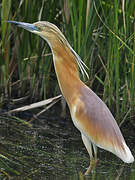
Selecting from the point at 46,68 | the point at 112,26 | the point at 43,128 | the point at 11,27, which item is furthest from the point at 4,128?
the point at 112,26

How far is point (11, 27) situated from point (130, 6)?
47.5 inches

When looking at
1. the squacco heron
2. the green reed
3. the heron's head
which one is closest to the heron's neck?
the squacco heron

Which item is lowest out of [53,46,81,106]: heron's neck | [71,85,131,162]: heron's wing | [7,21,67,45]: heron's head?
[71,85,131,162]: heron's wing

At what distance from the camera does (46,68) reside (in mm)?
4629

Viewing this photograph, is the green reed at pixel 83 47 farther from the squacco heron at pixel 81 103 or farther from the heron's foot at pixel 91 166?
the heron's foot at pixel 91 166

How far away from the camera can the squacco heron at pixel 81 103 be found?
3572 millimetres

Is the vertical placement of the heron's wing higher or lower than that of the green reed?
lower

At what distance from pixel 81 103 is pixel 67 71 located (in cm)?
27

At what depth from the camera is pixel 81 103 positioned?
3.67 m

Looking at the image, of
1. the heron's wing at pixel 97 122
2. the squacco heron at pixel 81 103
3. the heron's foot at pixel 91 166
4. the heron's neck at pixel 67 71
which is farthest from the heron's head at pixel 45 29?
the heron's foot at pixel 91 166

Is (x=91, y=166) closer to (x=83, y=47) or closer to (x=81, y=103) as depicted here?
(x=81, y=103)

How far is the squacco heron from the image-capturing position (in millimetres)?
3572

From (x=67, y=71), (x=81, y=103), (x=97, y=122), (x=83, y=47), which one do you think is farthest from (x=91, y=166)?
(x=83, y=47)

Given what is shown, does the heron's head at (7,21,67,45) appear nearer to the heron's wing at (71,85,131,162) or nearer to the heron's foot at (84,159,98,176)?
the heron's wing at (71,85,131,162)
